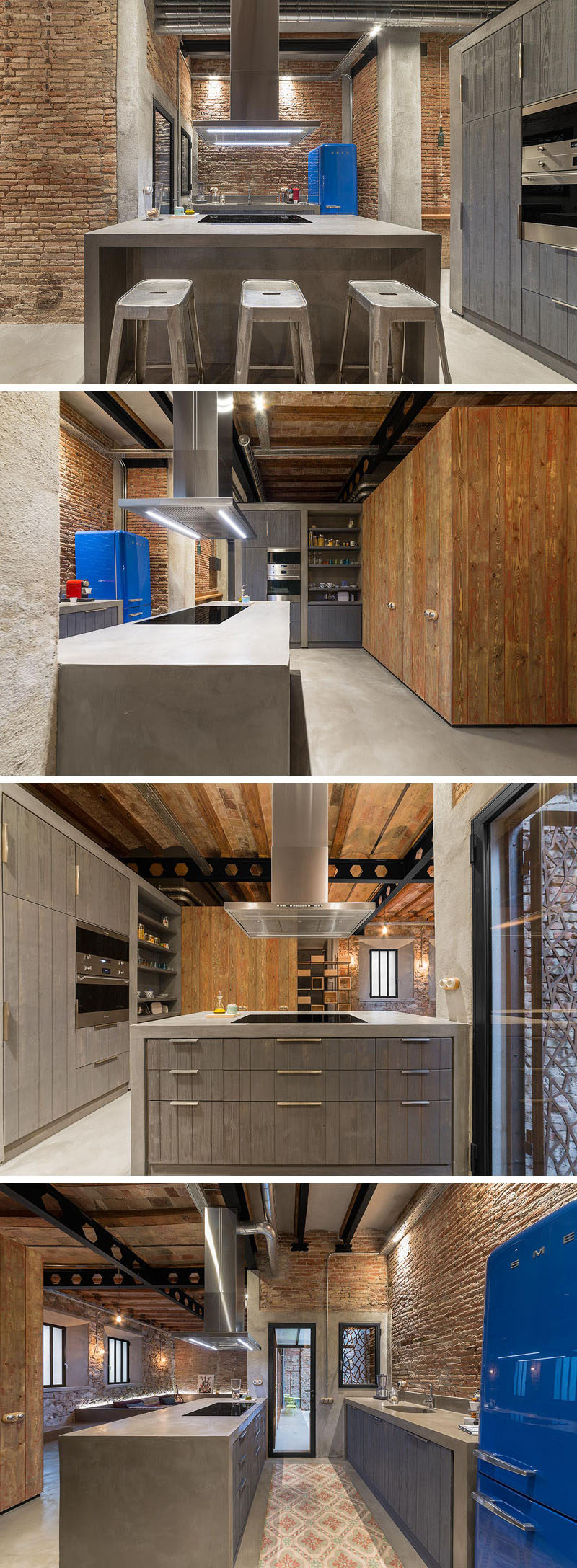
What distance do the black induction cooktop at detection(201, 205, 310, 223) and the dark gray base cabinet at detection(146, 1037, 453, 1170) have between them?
8.21 feet

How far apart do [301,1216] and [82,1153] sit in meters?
6.42

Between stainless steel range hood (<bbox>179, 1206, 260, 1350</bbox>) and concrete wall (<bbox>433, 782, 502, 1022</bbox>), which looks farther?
stainless steel range hood (<bbox>179, 1206, 260, 1350</bbox>)

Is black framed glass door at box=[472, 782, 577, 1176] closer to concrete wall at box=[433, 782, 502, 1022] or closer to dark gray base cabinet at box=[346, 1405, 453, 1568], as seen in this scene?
concrete wall at box=[433, 782, 502, 1022]

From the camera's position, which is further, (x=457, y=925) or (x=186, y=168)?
(x=457, y=925)

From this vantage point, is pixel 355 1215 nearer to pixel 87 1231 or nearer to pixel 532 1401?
pixel 87 1231

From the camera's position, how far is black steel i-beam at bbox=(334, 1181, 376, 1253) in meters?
6.05

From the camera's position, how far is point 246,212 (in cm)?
272

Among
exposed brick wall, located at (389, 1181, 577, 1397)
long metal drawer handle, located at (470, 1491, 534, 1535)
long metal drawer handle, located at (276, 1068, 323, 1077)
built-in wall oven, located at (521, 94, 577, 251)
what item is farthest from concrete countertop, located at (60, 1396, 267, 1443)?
built-in wall oven, located at (521, 94, 577, 251)

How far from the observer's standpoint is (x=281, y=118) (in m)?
2.60

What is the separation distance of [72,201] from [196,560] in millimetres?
1665

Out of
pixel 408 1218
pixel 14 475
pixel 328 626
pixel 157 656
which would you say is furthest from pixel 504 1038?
pixel 408 1218

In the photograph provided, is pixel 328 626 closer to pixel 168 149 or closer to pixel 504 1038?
pixel 504 1038

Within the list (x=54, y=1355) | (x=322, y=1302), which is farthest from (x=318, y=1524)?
(x=54, y=1355)

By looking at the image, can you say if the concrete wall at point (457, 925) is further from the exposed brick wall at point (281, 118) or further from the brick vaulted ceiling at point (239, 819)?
the exposed brick wall at point (281, 118)
